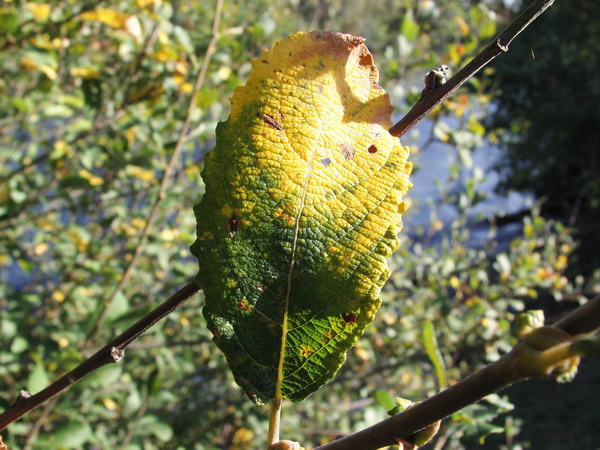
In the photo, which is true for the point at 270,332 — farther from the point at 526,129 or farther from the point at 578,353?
the point at 526,129

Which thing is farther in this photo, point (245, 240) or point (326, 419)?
point (326, 419)

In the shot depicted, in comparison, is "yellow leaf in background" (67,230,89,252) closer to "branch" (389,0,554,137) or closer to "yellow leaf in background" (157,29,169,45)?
"yellow leaf in background" (157,29,169,45)

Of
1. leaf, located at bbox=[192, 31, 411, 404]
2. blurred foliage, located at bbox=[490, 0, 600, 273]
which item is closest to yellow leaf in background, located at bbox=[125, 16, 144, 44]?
leaf, located at bbox=[192, 31, 411, 404]

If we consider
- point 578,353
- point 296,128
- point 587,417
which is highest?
point 296,128

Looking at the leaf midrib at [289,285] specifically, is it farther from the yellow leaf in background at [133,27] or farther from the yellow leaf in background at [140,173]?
the yellow leaf in background at [140,173]

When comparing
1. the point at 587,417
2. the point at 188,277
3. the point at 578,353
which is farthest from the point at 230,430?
the point at 587,417

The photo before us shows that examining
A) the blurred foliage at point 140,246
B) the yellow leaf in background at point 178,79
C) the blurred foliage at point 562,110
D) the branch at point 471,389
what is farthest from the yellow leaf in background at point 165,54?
the blurred foliage at point 562,110

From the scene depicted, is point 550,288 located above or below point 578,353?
above
